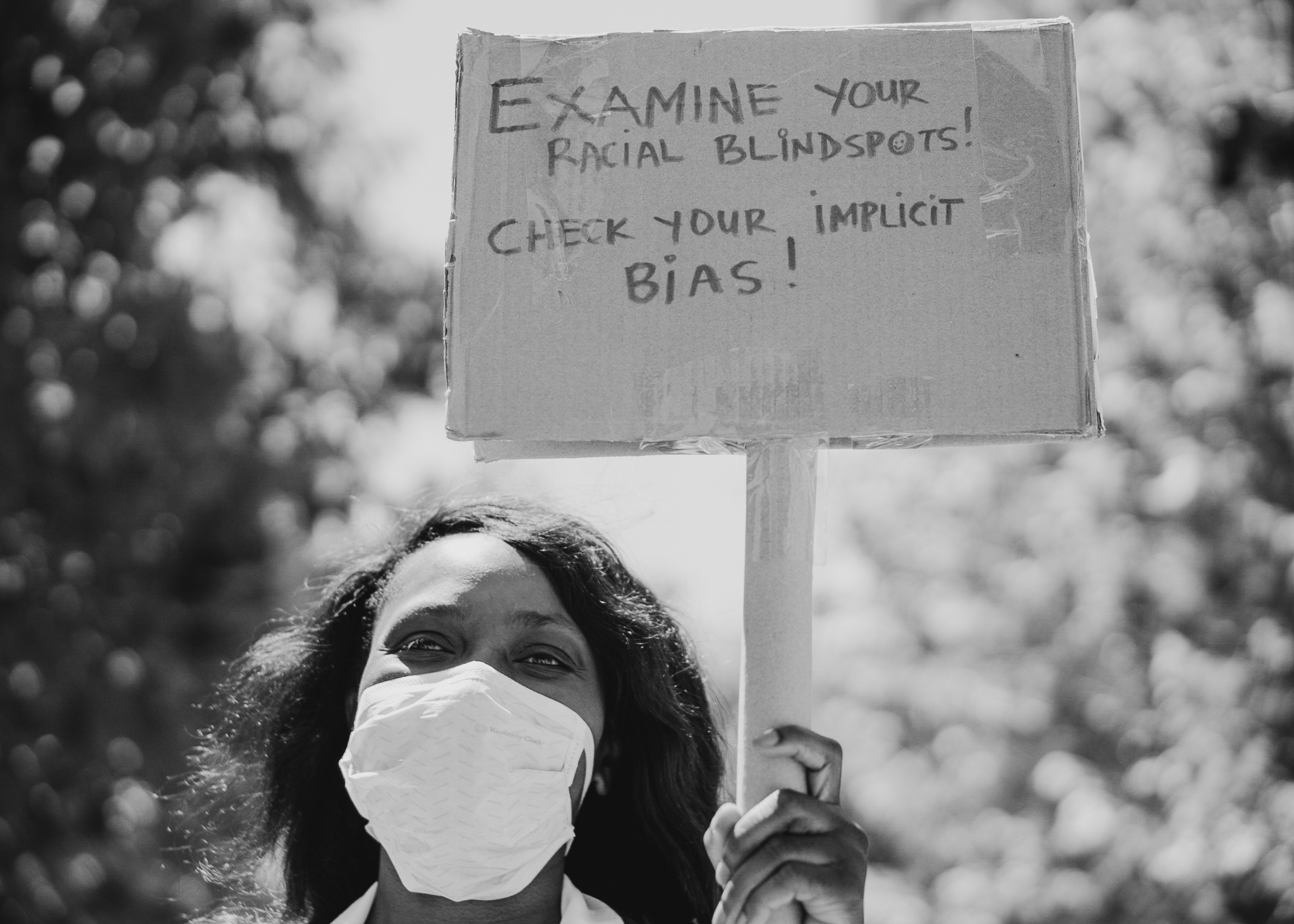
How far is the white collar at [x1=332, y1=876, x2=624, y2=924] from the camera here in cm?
237

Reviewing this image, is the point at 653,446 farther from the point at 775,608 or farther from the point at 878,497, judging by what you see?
the point at 878,497

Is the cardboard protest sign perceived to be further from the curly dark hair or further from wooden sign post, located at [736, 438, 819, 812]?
the curly dark hair

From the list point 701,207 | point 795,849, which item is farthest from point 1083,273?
point 795,849

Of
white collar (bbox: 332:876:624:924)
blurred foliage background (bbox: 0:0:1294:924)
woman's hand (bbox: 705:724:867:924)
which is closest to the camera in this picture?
woman's hand (bbox: 705:724:867:924)

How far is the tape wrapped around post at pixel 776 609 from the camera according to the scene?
203 centimetres

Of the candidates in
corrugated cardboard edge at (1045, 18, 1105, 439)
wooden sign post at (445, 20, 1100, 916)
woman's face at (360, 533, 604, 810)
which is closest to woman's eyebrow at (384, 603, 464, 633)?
woman's face at (360, 533, 604, 810)

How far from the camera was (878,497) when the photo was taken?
6.73 m

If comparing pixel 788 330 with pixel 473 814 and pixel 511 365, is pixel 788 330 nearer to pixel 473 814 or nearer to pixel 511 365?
pixel 511 365

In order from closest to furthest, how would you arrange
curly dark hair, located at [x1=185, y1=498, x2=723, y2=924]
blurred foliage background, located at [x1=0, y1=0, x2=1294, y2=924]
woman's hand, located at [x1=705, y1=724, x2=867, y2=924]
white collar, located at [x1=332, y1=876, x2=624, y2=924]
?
woman's hand, located at [x1=705, y1=724, x2=867, y2=924]
white collar, located at [x1=332, y1=876, x2=624, y2=924]
curly dark hair, located at [x1=185, y1=498, x2=723, y2=924]
blurred foliage background, located at [x1=0, y1=0, x2=1294, y2=924]

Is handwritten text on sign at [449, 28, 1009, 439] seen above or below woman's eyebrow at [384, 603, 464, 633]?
above

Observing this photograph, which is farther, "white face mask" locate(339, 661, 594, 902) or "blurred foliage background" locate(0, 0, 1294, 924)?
"blurred foliage background" locate(0, 0, 1294, 924)

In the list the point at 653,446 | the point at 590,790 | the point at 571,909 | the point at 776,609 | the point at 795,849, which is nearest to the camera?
the point at 795,849

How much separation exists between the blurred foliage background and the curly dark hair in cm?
247

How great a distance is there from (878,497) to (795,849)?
4860 millimetres
